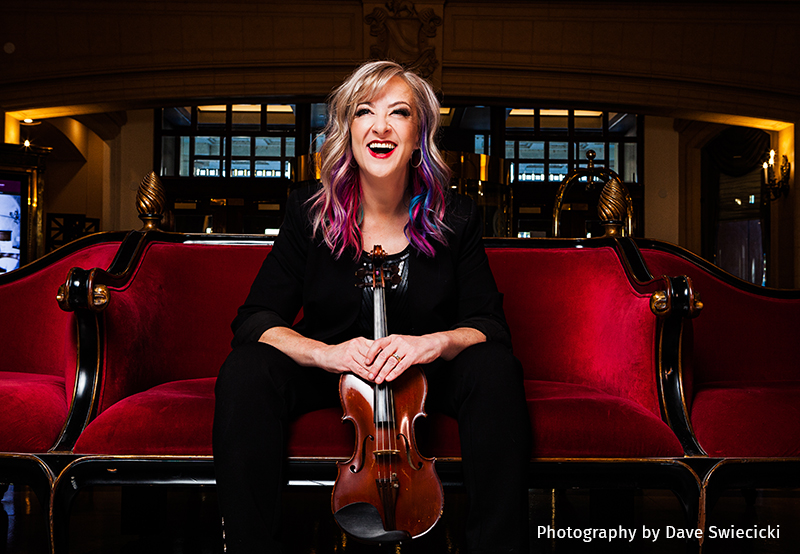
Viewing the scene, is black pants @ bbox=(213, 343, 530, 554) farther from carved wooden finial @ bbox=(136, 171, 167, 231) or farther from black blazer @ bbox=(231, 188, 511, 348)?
carved wooden finial @ bbox=(136, 171, 167, 231)

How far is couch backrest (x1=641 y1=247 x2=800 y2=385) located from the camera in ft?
6.70

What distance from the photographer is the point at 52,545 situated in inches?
51.6

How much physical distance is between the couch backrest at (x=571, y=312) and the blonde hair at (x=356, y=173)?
57cm

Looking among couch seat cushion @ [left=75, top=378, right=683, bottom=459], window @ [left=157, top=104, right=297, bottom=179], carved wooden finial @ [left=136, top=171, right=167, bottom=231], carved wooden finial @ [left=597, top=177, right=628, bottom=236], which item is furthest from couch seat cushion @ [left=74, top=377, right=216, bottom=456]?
window @ [left=157, top=104, right=297, bottom=179]

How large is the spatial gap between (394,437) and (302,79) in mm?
6083

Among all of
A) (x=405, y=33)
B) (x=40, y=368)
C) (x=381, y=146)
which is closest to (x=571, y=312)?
(x=381, y=146)

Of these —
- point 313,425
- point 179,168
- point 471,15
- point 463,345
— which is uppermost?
point 471,15

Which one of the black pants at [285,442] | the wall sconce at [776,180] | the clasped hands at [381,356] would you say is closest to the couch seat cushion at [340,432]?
the black pants at [285,442]

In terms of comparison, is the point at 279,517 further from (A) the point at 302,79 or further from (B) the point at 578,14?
(B) the point at 578,14

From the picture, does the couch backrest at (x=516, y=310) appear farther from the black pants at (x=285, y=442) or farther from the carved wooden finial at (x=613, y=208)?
the black pants at (x=285, y=442)

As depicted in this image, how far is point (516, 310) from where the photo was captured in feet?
6.57

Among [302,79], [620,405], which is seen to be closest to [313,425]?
[620,405]

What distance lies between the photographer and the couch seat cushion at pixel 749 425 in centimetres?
140

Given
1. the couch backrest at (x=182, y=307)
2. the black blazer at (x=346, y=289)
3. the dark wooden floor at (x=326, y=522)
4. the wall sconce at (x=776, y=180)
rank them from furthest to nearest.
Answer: the wall sconce at (x=776, y=180) < the dark wooden floor at (x=326, y=522) < the couch backrest at (x=182, y=307) < the black blazer at (x=346, y=289)
